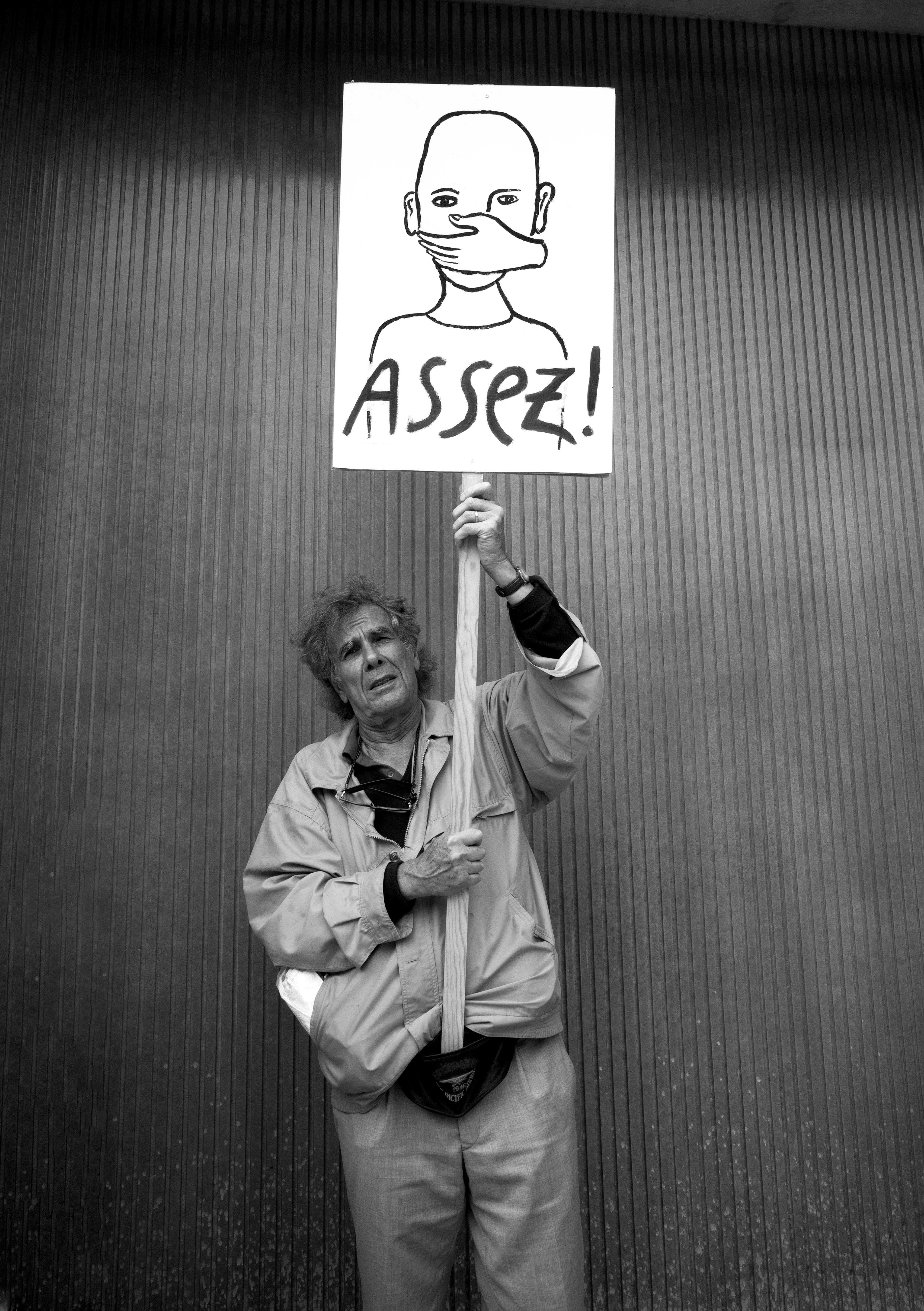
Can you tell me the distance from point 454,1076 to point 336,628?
2.90 ft

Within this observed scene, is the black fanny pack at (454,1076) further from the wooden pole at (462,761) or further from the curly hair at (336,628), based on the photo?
the curly hair at (336,628)

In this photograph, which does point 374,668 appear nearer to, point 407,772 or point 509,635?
point 407,772

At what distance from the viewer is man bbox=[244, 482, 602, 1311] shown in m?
1.66

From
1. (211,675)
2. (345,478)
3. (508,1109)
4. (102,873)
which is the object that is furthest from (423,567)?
(508,1109)

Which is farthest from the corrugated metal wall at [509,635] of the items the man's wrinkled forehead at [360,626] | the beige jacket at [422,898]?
the beige jacket at [422,898]

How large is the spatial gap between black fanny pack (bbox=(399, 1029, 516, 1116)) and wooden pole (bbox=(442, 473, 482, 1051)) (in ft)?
0.11

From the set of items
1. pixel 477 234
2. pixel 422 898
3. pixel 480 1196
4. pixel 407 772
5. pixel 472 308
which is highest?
pixel 477 234

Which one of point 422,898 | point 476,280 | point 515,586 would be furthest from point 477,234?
point 422,898

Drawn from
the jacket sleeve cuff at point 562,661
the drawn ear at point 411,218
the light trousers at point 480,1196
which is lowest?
the light trousers at point 480,1196

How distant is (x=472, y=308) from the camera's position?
6.20ft

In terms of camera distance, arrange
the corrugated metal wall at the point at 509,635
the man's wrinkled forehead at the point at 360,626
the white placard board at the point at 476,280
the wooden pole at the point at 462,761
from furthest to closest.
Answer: the corrugated metal wall at the point at 509,635
the man's wrinkled forehead at the point at 360,626
the white placard board at the point at 476,280
the wooden pole at the point at 462,761

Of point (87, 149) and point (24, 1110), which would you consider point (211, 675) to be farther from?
point (87, 149)

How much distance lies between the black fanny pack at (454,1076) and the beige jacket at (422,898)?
1.8 inches

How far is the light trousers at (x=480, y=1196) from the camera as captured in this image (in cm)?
167
